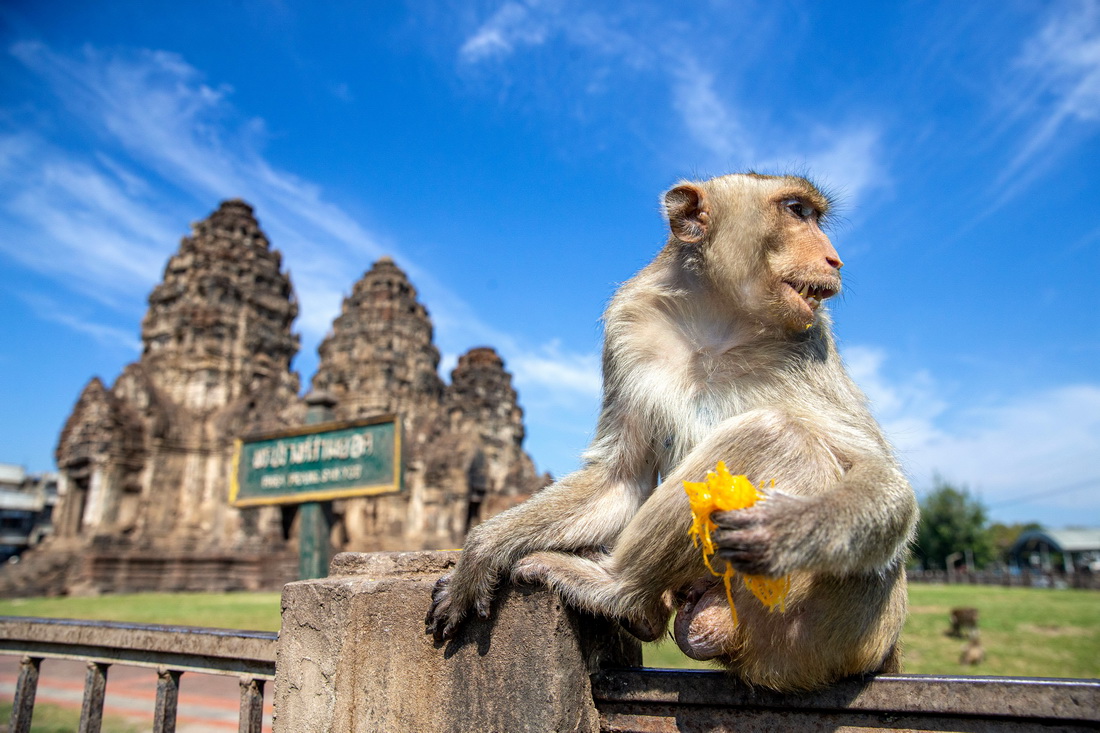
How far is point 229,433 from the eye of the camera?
2442 cm

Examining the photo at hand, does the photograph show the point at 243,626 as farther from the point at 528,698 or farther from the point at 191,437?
the point at 191,437

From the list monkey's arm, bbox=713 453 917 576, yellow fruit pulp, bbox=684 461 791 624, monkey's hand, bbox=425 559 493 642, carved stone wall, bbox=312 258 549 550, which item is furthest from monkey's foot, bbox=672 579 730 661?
carved stone wall, bbox=312 258 549 550

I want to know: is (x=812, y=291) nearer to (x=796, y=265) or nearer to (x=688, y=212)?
(x=796, y=265)

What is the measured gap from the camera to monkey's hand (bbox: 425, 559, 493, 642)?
2.14m

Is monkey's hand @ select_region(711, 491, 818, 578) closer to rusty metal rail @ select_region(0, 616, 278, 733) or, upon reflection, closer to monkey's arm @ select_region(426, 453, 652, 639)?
monkey's arm @ select_region(426, 453, 652, 639)

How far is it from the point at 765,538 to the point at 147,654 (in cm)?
275

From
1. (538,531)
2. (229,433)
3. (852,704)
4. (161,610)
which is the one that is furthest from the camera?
(229,433)

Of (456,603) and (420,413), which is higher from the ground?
(420,413)

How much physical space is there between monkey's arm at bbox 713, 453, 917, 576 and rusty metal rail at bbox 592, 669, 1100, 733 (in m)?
0.32

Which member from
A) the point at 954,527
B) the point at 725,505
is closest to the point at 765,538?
the point at 725,505

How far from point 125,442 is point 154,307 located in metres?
8.32

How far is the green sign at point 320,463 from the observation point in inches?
254

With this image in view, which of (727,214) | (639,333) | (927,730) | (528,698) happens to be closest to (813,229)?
(727,214)

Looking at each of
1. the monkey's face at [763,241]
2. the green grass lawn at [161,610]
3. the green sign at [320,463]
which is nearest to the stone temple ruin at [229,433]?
the green grass lawn at [161,610]
